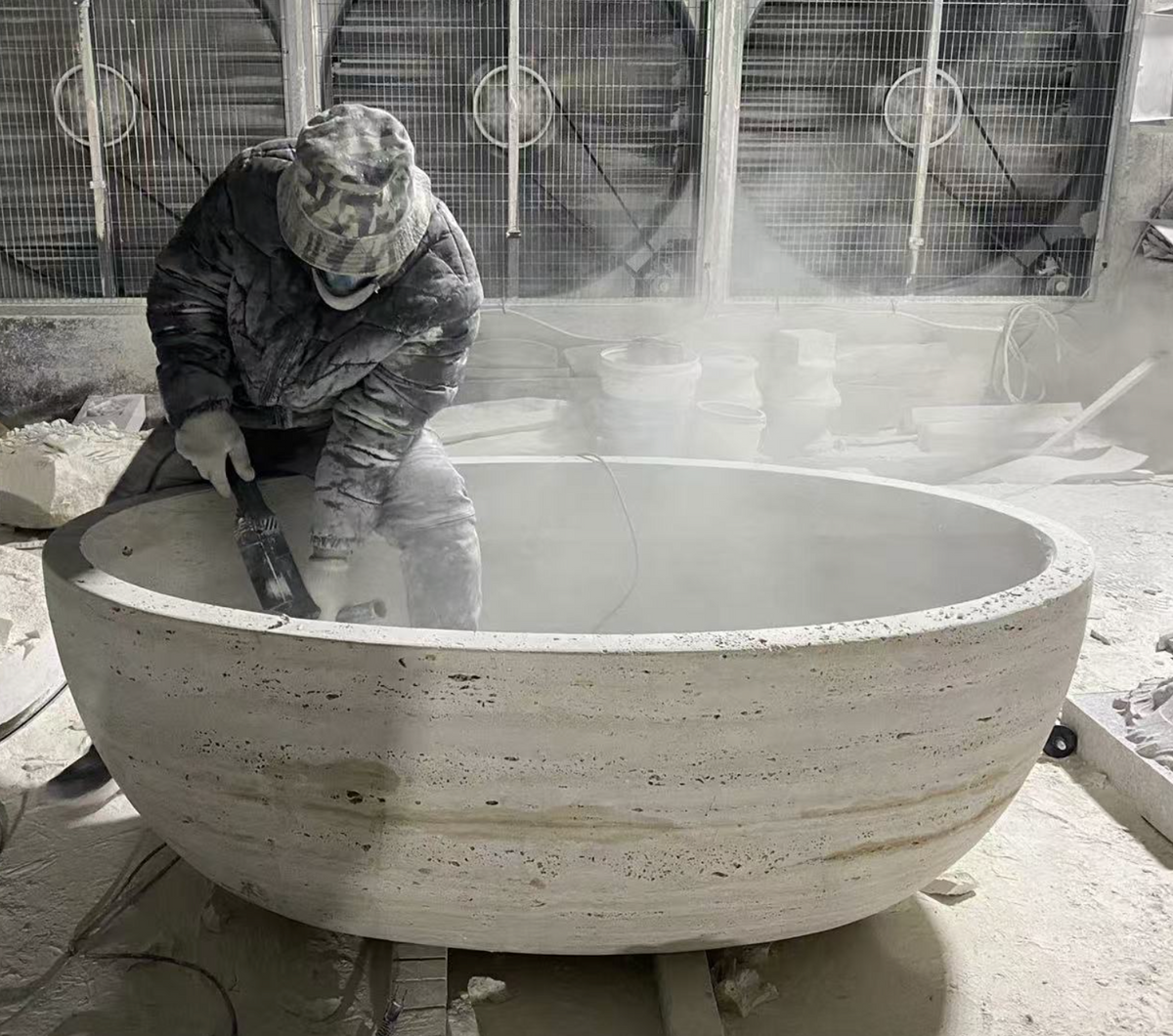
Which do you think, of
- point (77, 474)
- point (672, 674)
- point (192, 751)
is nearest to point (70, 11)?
point (77, 474)

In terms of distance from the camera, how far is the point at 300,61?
6430 millimetres

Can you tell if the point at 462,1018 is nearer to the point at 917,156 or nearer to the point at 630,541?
the point at 630,541

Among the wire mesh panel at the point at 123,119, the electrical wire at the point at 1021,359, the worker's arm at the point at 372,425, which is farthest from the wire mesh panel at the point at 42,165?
the electrical wire at the point at 1021,359

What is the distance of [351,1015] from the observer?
2.23 meters

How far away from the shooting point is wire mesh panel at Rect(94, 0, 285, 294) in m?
6.35

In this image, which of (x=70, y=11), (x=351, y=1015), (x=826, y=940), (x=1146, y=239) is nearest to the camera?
(x=351, y=1015)

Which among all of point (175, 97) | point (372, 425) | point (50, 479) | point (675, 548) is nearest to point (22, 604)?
point (50, 479)

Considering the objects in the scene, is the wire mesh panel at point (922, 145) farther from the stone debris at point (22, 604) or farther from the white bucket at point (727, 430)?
the stone debris at point (22, 604)

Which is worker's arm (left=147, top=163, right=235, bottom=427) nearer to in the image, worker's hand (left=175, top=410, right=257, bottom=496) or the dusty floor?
worker's hand (left=175, top=410, right=257, bottom=496)

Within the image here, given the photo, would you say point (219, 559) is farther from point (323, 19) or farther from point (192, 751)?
point (323, 19)

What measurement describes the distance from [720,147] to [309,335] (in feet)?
15.6

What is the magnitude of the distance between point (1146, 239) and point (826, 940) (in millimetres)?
6014

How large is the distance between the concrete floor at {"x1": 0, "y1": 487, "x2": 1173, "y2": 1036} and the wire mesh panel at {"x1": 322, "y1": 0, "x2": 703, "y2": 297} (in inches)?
181

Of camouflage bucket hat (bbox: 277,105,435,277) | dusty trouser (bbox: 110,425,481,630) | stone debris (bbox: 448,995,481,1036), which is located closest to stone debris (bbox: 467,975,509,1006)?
stone debris (bbox: 448,995,481,1036)
